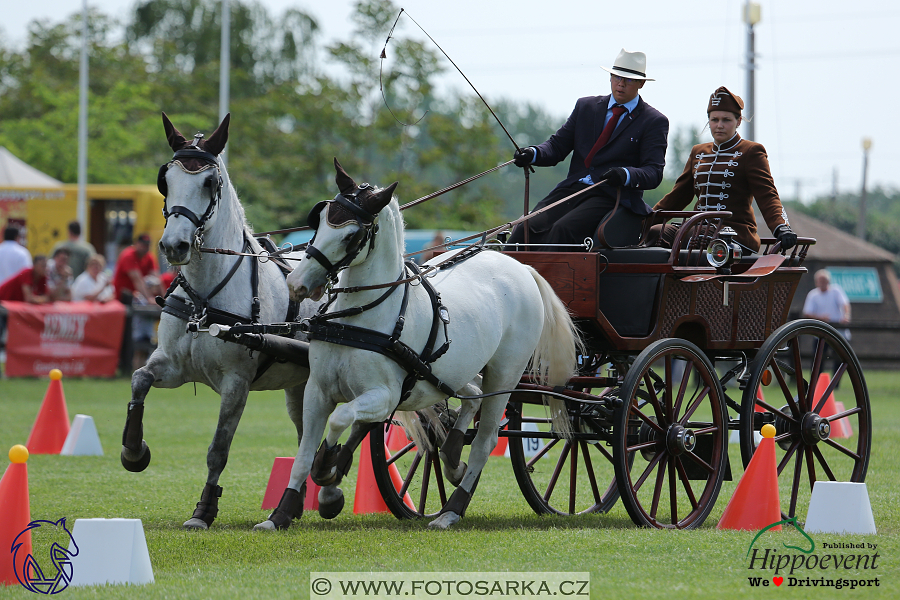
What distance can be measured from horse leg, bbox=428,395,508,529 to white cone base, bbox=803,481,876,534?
185cm

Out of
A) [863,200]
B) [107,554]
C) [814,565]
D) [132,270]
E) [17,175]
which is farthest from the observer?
[863,200]

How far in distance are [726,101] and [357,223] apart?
3.16m

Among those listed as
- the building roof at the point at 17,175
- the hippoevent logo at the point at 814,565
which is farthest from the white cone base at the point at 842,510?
the building roof at the point at 17,175

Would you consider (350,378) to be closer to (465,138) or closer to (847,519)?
(847,519)

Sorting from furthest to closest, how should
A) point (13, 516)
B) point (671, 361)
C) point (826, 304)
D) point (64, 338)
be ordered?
point (826, 304), point (64, 338), point (671, 361), point (13, 516)

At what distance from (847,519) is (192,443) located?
6.63 m

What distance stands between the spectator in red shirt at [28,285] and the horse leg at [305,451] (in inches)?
481

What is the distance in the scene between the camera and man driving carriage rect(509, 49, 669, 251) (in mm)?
6762

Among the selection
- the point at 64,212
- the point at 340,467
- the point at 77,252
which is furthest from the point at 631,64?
the point at 64,212

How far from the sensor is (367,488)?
279 inches

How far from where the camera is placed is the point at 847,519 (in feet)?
18.5

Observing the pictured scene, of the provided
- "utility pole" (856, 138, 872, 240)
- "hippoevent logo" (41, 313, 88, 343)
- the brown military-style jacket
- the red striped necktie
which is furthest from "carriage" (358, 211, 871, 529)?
"utility pole" (856, 138, 872, 240)

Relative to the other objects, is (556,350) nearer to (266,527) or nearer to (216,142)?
(266,527)

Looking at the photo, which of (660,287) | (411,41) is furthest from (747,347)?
(411,41)
